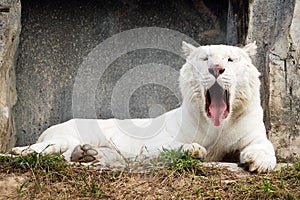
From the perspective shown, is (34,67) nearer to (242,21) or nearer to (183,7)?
(183,7)

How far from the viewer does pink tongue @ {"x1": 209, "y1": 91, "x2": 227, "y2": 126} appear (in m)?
5.54

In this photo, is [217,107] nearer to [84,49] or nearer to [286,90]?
[286,90]

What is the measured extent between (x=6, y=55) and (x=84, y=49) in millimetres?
1368

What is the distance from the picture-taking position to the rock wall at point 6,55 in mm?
6270

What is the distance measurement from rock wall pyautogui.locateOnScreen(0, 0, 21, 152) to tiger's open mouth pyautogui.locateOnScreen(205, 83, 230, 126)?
86.0 inches

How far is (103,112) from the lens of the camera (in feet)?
24.4

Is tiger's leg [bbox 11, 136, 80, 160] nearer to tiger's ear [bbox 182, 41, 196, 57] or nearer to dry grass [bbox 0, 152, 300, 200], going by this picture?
dry grass [bbox 0, 152, 300, 200]

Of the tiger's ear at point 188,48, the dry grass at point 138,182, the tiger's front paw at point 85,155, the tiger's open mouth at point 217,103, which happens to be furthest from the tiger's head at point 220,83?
the tiger's front paw at point 85,155

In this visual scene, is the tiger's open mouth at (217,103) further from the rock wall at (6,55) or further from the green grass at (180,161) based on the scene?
the rock wall at (6,55)

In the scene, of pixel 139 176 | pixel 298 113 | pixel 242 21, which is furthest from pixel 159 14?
pixel 139 176

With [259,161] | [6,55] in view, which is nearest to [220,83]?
[259,161]

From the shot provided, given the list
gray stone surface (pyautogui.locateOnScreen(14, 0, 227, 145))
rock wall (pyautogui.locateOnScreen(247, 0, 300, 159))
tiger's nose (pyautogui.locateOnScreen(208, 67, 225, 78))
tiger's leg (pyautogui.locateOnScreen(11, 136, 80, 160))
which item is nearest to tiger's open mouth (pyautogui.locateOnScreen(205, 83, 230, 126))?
tiger's nose (pyautogui.locateOnScreen(208, 67, 225, 78))

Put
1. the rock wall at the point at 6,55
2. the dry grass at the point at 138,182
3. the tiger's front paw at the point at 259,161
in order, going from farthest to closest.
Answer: the rock wall at the point at 6,55 < the tiger's front paw at the point at 259,161 < the dry grass at the point at 138,182

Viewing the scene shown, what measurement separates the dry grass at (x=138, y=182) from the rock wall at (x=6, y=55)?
127cm
